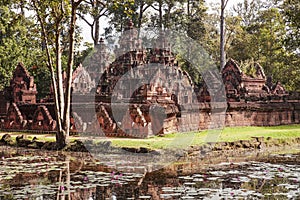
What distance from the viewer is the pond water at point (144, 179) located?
318 inches

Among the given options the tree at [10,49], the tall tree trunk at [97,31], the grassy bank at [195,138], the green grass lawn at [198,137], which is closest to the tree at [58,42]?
the grassy bank at [195,138]

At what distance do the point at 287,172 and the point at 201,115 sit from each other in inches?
326

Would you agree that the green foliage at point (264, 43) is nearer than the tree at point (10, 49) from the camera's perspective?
No

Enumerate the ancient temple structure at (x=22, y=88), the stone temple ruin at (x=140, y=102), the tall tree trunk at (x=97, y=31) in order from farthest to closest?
the tall tree trunk at (x=97, y=31) → the ancient temple structure at (x=22, y=88) → the stone temple ruin at (x=140, y=102)

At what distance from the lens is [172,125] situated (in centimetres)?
1712

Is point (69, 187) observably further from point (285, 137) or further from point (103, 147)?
point (285, 137)

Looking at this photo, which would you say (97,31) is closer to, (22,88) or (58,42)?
(22,88)

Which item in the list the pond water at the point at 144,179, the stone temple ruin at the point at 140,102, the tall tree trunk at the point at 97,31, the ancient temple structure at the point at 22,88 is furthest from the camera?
the tall tree trunk at the point at 97,31

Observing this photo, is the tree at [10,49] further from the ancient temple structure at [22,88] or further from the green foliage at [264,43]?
the green foliage at [264,43]

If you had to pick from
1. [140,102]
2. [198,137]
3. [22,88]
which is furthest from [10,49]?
[198,137]

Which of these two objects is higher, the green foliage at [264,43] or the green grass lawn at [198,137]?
the green foliage at [264,43]

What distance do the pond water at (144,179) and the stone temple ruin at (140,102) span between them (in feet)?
14.0

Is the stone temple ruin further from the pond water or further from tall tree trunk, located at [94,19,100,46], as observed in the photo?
tall tree trunk, located at [94,19,100,46]

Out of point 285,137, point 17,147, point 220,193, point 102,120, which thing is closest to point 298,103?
point 285,137
